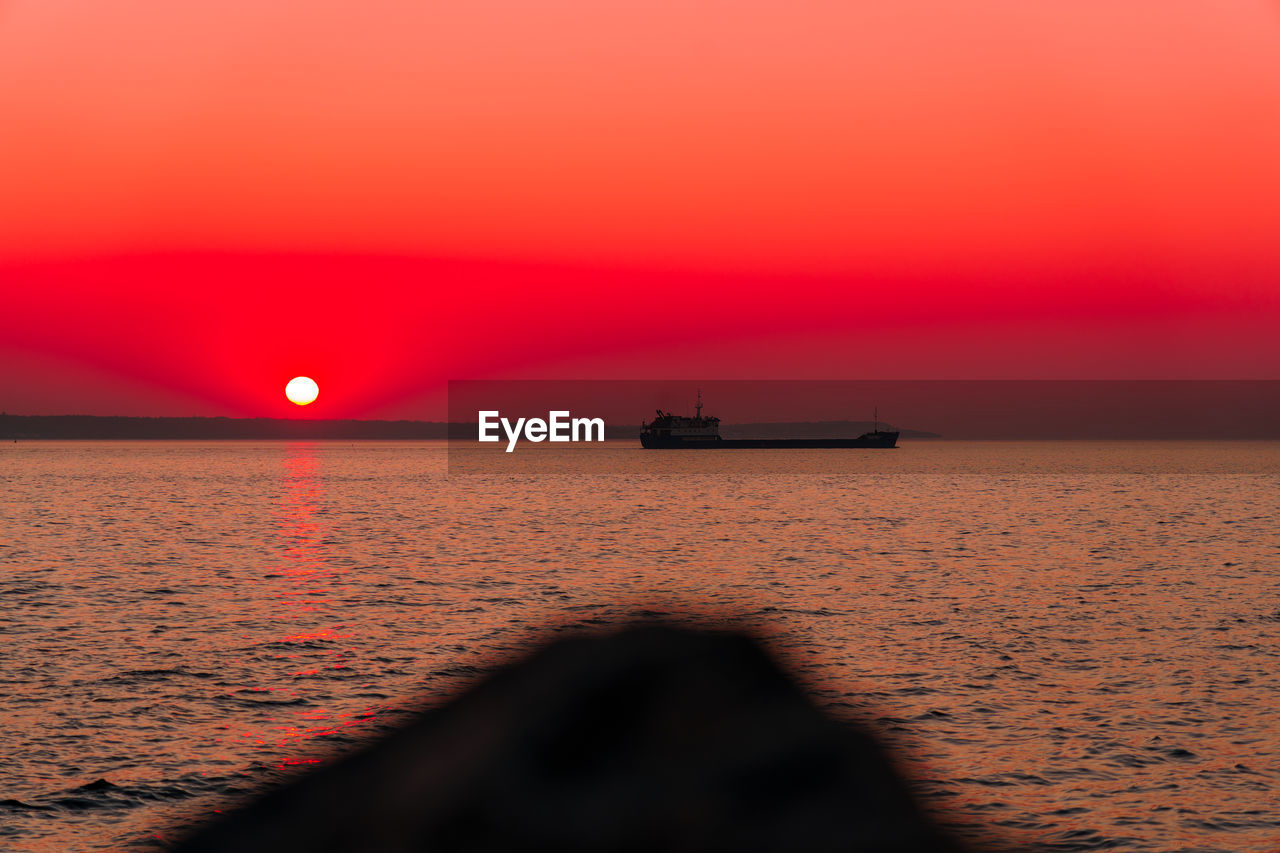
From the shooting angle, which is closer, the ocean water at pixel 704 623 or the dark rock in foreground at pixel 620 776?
the dark rock in foreground at pixel 620 776

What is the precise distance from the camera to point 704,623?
33.5 m

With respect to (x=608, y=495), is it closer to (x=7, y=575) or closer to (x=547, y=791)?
(x=7, y=575)

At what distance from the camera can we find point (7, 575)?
46.0 meters

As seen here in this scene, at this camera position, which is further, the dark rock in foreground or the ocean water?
the ocean water

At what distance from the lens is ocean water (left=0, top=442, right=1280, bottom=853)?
56.9 feet

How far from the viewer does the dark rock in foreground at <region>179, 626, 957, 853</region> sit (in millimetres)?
13031

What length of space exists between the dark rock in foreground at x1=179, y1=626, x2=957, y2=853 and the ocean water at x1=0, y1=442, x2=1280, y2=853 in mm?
2124

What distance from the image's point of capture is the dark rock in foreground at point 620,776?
42.8ft

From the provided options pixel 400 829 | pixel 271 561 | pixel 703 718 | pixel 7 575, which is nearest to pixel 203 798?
pixel 400 829

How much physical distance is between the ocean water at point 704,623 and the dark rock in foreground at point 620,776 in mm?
2124

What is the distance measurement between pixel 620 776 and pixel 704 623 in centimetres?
2004

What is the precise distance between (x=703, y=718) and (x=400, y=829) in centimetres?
417

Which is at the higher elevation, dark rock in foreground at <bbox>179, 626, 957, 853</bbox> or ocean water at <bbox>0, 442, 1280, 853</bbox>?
dark rock in foreground at <bbox>179, 626, 957, 853</bbox>

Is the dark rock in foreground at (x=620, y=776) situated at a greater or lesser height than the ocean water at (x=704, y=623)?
greater
